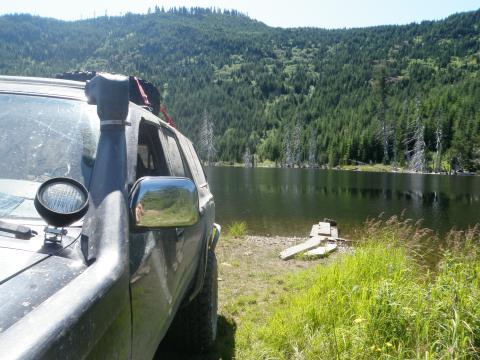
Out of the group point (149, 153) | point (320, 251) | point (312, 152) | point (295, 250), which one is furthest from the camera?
point (312, 152)

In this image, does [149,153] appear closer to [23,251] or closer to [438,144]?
[23,251]

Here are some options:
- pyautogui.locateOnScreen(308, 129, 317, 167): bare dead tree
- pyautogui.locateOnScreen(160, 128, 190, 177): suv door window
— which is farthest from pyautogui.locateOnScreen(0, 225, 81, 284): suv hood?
pyautogui.locateOnScreen(308, 129, 317, 167): bare dead tree

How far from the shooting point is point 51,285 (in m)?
1.24

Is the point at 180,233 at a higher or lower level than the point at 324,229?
higher

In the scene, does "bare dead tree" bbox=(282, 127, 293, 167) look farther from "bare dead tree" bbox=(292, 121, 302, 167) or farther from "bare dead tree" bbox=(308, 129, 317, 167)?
"bare dead tree" bbox=(308, 129, 317, 167)

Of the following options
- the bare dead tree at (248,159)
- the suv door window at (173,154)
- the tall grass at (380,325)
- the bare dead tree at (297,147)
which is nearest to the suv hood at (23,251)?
the suv door window at (173,154)

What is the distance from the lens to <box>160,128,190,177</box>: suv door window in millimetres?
3236

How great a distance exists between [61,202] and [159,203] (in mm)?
385

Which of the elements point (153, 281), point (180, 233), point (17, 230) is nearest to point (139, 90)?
point (180, 233)

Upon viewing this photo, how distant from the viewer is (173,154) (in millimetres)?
3502

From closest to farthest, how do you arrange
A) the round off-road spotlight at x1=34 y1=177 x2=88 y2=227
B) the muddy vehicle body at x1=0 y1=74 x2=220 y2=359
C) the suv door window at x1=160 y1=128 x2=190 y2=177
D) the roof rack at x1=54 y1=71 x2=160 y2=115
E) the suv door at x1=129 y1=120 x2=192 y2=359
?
the muddy vehicle body at x1=0 y1=74 x2=220 y2=359 → the round off-road spotlight at x1=34 y1=177 x2=88 y2=227 → the suv door at x1=129 y1=120 x2=192 y2=359 → the suv door window at x1=160 y1=128 x2=190 y2=177 → the roof rack at x1=54 y1=71 x2=160 y2=115

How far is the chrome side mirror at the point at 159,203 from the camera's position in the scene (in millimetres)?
1634

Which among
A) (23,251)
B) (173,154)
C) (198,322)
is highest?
(173,154)

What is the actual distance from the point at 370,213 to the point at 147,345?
26.9 metres
